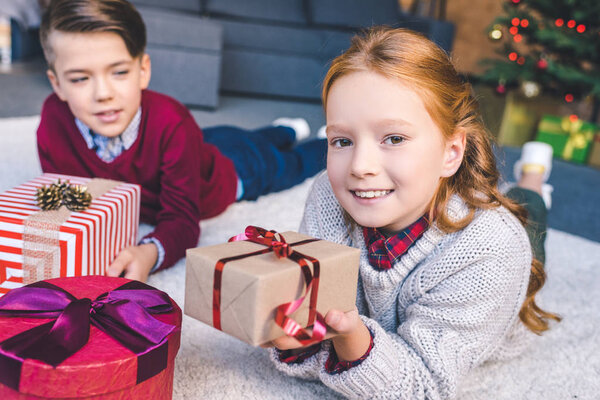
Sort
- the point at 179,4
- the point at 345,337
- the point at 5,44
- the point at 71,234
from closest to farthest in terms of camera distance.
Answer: the point at 345,337
the point at 71,234
the point at 179,4
the point at 5,44

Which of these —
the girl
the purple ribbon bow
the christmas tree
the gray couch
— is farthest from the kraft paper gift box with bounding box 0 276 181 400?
the gray couch

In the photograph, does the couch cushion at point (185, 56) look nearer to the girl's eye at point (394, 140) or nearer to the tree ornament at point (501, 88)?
the tree ornament at point (501, 88)

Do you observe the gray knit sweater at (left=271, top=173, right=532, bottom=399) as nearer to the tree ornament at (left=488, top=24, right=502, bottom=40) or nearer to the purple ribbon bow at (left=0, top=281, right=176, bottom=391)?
the purple ribbon bow at (left=0, top=281, right=176, bottom=391)

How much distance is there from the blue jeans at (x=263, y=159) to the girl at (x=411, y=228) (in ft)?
2.63

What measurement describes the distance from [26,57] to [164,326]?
385cm

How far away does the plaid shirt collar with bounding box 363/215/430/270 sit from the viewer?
90cm

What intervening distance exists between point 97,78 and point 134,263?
433mm

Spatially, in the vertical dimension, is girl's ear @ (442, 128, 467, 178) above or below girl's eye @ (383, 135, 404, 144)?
below

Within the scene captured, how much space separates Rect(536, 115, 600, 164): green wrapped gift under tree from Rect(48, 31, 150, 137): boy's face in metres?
2.32

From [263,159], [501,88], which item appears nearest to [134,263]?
[263,159]

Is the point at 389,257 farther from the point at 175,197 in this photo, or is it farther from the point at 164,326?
the point at 175,197

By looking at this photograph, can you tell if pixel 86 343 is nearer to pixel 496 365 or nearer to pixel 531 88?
pixel 496 365

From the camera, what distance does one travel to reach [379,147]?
0.80 m

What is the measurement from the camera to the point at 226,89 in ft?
11.8
